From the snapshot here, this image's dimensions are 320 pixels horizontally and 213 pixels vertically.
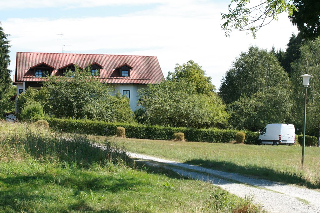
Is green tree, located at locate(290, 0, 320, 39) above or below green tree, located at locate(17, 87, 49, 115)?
above

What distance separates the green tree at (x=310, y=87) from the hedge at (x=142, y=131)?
1275 cm

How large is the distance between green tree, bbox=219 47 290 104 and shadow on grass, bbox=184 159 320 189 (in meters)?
40.7

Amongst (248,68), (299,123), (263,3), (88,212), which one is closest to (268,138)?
(299,123)

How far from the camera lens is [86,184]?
983cm

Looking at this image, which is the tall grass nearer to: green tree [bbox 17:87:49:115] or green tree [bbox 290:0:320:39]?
green tree [bbox 290:0:320:39]

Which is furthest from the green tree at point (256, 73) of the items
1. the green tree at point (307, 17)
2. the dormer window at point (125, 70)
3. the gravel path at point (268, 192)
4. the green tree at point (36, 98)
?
the gravel path at point (268, 192)

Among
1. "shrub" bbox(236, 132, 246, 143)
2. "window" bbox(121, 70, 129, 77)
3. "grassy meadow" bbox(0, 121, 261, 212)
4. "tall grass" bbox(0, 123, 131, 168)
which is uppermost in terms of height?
"window" bbox(121, 70, 129, 77)

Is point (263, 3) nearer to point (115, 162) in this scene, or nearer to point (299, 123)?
point (115, 162)

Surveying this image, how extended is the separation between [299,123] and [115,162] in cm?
4074

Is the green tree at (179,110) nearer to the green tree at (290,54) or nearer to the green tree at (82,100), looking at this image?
the green tree at (82,100)

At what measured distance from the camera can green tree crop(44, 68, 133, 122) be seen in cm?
3975

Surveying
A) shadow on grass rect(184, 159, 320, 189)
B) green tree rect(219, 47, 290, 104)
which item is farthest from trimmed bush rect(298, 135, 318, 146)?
shadow on grass rect(184, 159, 320, 189)

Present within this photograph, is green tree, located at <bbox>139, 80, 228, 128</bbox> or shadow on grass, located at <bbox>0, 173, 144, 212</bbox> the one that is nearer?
shadow on grass, located at <bbox>0, 173, 144, 212</bbox>

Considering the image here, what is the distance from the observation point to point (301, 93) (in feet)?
158
